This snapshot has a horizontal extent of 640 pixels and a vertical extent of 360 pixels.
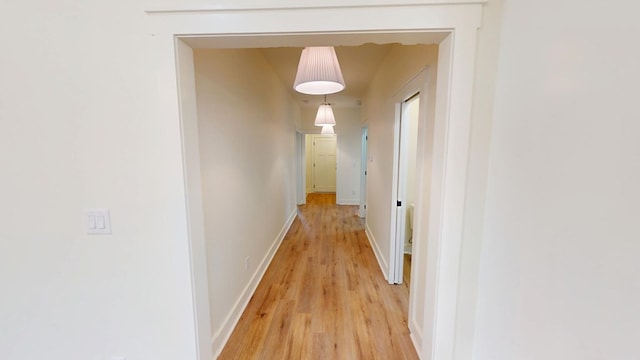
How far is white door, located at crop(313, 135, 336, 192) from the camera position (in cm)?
873

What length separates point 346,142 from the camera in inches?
276

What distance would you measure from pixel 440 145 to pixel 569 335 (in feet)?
2.54

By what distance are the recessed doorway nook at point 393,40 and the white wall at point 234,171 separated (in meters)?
0.53

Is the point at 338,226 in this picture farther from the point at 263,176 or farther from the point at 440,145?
the point at 440,145

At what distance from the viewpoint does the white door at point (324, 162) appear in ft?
28.7

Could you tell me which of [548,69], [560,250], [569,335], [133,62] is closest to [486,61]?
[548,69]

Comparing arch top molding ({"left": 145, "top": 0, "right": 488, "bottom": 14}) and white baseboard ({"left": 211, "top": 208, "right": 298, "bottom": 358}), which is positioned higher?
arch top molding ({"left": 145, "top": 0, "right": 488, "bottom": 14})

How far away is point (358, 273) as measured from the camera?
3.17 meters

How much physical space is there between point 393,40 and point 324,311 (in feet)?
7.33

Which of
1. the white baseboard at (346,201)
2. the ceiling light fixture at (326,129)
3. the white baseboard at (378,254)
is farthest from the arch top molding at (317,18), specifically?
the white baseboard at (346,201)

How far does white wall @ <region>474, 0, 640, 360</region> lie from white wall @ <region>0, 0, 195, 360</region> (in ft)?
4.58

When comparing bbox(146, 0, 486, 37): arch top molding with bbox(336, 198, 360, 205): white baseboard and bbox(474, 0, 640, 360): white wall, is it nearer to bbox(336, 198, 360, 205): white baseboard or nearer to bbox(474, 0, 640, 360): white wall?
bbox(474, 0, 640, 360): white wall

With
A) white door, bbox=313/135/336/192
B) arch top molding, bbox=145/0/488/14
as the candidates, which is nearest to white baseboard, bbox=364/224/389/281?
arch top molding, bbox=145/0/488/14

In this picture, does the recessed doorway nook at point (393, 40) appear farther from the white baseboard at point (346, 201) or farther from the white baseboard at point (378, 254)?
the white baseboard at point (346, 201)
